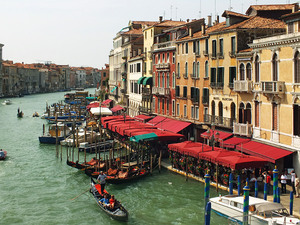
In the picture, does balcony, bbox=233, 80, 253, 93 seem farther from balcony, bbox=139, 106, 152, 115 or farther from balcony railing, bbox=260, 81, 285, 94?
balcony, bbox=139, 106, 152, 115

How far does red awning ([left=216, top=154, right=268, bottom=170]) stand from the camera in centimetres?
1866

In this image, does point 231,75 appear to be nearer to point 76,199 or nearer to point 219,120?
point 219,120

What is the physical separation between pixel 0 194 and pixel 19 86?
376 feet

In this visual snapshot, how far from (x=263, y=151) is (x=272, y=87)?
290cm

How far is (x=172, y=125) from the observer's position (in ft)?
98.4

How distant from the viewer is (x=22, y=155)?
3183cm

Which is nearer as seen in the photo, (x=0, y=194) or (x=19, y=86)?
(x=0, y=194)

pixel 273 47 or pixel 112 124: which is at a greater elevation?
pixel 273 47

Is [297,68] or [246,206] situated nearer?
[246,206]

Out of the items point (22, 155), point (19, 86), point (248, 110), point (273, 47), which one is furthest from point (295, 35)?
point (19, 86)

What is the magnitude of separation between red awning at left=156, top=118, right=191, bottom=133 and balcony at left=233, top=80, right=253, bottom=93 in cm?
623

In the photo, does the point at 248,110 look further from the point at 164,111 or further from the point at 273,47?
the point at 164,111

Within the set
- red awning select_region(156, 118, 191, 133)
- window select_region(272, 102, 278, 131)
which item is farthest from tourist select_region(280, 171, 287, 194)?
red awning select_region(156, 118, 191, 133)

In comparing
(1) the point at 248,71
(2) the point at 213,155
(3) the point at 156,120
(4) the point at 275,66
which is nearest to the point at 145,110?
(3) the point at 156,120
